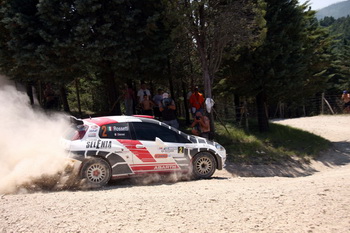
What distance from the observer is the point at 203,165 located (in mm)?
8344

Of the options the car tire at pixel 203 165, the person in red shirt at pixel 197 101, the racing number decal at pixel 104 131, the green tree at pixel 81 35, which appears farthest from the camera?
the person in red shirt at pixel 197 101

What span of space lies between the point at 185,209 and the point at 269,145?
9.94 meters

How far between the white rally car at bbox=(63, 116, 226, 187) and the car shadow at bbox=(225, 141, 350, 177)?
244cm

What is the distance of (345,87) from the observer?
38531 mm

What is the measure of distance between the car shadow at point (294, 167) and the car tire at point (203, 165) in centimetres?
207

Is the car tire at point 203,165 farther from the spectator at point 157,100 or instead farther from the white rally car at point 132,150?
the spectator at point 157,100

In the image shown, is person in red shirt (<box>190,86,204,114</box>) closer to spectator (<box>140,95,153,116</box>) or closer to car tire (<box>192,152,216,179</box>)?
spectator (<box>140,95,153,116</box>)

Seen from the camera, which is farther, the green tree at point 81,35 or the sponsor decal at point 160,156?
the green tree at point 81,35

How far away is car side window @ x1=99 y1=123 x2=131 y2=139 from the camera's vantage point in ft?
24.9

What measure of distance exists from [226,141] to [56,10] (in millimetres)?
8542

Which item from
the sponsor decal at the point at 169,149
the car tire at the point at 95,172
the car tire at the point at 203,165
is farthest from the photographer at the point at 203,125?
the car tire at the point at 95,172

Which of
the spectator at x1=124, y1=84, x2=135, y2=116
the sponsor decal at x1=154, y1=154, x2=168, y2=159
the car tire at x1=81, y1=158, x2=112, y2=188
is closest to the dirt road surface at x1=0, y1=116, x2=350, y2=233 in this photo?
the car tire at x1=81, y1=158, x2=112, y2=188

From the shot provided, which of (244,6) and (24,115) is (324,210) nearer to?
(24,115)

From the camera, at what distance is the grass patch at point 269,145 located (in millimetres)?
12176
